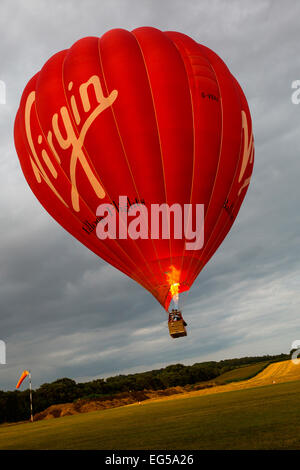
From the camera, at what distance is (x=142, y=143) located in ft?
49.0

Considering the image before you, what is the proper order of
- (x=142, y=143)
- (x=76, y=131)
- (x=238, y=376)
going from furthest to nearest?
1. (x=238, y=376)
2. (x=76, y=131)
3. (x=142, y=143)

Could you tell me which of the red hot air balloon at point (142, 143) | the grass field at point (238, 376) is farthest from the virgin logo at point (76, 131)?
the grass field at point (238, 376)

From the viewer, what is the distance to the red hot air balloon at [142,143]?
15.1 m

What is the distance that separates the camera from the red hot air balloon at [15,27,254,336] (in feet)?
49.4

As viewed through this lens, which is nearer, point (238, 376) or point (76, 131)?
point (76, 131)

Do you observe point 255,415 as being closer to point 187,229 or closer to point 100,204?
point 187,229

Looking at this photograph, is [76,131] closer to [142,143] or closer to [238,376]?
[142,143]

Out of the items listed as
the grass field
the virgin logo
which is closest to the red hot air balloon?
Result: the virgin logo

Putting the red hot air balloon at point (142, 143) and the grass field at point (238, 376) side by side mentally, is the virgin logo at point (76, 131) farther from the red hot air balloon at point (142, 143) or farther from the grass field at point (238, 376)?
the grass field at point (238, 376)

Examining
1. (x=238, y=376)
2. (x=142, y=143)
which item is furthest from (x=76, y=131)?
(x=238, y=376)

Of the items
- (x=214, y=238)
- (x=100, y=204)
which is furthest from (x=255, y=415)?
(x=100, y=204)

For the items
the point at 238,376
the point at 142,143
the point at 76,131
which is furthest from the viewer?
the point at 238,376

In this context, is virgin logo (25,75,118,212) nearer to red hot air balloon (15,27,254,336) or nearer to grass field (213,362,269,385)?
red hot air balloon (15,27,254,336)

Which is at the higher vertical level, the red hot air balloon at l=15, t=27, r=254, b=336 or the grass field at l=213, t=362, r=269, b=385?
the red hot air balloon at l=15, t=27, r=254, b=336
